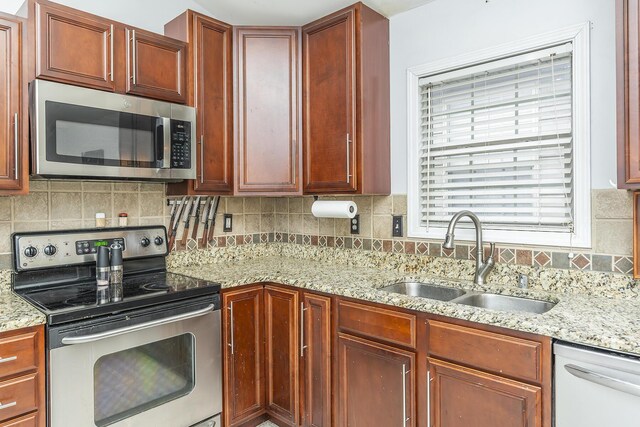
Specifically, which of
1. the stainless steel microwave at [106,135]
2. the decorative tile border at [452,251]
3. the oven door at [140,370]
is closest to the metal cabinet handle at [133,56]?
the stainless steel microwave at [106,135]

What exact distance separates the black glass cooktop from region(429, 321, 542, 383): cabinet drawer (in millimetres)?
1087

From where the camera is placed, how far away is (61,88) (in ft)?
5.73

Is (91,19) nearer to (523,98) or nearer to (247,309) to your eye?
(247,309)

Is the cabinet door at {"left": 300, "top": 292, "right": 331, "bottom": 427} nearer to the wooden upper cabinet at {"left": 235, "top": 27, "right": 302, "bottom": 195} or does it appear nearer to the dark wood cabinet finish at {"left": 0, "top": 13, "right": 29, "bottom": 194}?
the wooden upper cabinet at {"left": 235, "top": 27, "right": 302, "bottom": 195}

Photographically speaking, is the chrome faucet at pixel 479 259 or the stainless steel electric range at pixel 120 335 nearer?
the stainless steel electric range at pixel 120 335

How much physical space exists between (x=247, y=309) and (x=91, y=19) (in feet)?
5.24

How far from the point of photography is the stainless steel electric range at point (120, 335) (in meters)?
1.54

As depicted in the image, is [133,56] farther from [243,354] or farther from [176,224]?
[243,354]

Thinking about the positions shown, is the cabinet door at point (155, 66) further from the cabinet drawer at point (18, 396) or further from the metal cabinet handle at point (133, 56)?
the cabinet drawer at point (18, 396)

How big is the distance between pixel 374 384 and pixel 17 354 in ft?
4.63

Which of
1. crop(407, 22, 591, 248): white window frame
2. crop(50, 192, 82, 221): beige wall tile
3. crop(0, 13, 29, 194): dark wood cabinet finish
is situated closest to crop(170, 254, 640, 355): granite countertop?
crop(407, 22, 591, 248): white window frame

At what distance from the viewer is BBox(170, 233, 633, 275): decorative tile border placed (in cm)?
172

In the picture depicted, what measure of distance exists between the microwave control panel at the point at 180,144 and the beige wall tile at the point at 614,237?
Result: 1990mm

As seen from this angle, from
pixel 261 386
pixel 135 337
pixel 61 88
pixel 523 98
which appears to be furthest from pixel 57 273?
pixel 523 98
